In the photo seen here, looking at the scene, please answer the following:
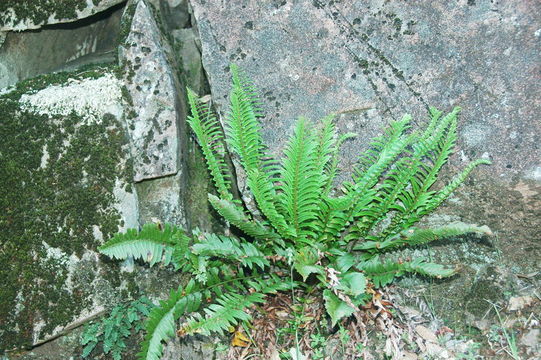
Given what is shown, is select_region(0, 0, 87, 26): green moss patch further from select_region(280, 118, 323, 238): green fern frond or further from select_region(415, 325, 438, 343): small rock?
select_region(415, 325, 438, 343): small rock

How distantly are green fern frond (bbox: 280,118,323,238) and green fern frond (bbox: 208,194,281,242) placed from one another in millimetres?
161

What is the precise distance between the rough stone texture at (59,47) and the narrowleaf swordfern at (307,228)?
1.35 metres

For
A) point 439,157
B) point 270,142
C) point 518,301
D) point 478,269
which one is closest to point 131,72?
point 270,142

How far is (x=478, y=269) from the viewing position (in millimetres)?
3693

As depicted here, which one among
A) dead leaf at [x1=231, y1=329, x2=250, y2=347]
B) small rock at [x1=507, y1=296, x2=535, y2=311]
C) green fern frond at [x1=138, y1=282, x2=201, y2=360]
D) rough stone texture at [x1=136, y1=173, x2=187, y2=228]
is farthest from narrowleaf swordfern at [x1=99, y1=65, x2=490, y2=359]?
small rock at [x1=507, y1=296, x2=535, y2=311]

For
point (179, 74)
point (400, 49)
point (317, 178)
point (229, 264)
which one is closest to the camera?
point (317, 178)

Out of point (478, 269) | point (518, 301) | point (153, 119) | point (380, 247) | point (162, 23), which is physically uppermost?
point (162, 23)

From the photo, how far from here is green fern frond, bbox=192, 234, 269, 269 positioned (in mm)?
3359

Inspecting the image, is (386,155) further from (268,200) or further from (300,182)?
(268,200)

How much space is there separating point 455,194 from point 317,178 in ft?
3.21

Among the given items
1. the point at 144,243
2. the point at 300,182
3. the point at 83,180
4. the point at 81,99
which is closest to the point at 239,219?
the point at 300,182

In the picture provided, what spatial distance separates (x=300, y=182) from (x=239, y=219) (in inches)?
17.0

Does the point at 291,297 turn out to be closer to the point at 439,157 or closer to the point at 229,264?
the point at 229,264

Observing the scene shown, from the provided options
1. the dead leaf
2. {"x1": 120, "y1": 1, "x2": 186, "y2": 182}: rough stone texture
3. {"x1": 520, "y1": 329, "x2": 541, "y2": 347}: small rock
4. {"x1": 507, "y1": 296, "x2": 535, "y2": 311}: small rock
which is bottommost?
{"x1": 520, "y1": 329, "x2": 541, "y2": 347}: small rock
